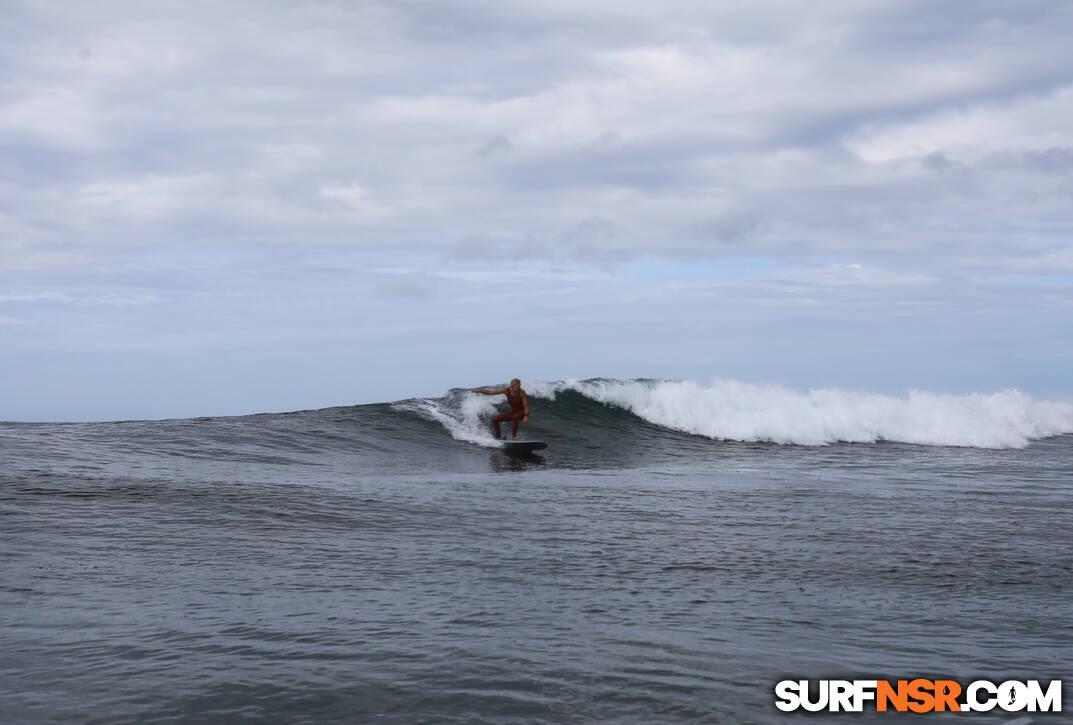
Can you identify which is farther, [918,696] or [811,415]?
[811,415]

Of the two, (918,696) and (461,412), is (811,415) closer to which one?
(461,412)

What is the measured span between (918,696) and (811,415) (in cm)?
2718

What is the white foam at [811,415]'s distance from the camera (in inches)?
1159

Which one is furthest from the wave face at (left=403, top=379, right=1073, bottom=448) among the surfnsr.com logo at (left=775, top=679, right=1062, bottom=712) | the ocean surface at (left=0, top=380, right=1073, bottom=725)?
the surfnsr.com logo at (left=775, top=679, right=1062, bottom=712)

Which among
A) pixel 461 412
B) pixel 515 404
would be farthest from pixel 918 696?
pixel 461 412

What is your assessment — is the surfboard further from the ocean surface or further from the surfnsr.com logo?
the surfnsr.com logo

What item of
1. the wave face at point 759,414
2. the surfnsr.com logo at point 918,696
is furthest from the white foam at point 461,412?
the surfnsr.com logo at point 918,696

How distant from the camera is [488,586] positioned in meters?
7.52

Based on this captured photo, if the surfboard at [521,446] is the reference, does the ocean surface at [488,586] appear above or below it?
below

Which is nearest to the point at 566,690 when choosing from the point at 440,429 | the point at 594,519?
the point at 594,519

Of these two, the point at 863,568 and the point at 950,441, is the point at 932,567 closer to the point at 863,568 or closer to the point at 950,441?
the point at 863,568

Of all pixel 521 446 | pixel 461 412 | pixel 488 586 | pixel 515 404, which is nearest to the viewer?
pixel 488 586

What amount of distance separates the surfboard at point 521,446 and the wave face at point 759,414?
385cm

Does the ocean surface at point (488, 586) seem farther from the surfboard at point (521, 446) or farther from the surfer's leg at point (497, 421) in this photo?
the surfer's leg at point (497, 421)
